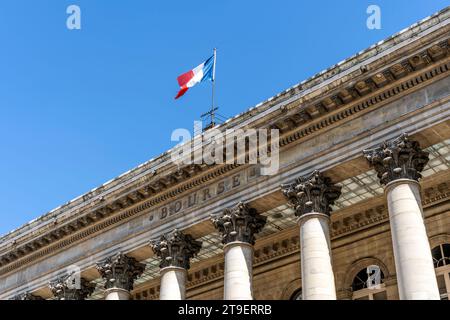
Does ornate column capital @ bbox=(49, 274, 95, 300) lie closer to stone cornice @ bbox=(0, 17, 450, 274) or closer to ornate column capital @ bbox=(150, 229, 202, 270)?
stone cornice @ bbox=(0, 17, 450, 274)

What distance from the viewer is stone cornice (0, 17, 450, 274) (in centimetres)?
2397

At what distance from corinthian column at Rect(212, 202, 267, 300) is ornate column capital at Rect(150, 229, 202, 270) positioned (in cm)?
216

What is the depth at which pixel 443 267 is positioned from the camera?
89.0 ft

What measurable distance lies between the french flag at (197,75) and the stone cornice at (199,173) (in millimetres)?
7779

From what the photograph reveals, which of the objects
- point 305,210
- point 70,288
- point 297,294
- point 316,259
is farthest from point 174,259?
point 316,259

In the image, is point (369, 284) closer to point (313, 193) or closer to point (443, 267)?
point (443, 267)

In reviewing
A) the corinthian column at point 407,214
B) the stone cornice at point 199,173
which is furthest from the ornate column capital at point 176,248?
the corinthian column at point 407,214

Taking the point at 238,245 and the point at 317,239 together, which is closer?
the point at 317,239

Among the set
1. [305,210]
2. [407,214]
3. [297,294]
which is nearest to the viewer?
[407,214]

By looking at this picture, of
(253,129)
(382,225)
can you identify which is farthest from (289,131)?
(382,225)

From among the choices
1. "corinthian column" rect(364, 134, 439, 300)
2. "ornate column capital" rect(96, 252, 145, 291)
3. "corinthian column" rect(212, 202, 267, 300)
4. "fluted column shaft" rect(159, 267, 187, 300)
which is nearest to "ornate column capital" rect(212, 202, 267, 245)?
"corinthian column" rect(212, 202, 267, 300)

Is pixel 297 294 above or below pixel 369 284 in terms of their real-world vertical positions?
above

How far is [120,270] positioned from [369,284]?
36.1 feet
